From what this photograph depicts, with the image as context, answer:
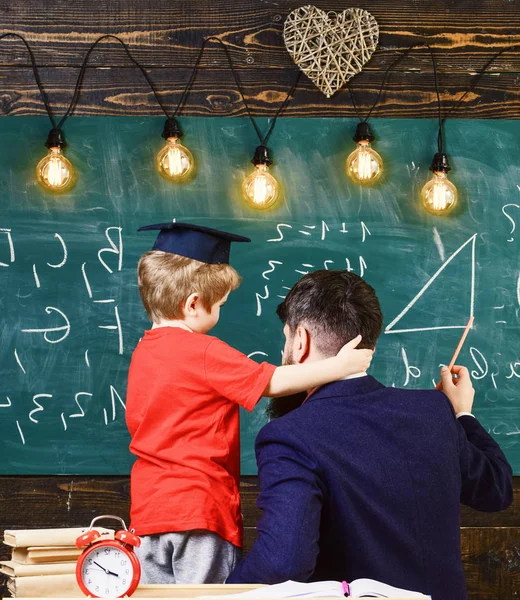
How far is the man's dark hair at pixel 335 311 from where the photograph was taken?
1.55 metres

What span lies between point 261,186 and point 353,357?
1457 mm

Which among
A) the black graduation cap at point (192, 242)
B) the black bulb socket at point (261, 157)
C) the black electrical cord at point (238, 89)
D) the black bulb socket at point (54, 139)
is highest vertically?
the black electrical cord at point (238, 89)

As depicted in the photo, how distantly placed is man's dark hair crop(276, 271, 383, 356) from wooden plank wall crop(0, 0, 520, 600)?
1.60 m

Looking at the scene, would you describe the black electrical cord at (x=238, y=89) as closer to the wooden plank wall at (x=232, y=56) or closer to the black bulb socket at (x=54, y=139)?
the wooden plank wall at (x=232, y=56)

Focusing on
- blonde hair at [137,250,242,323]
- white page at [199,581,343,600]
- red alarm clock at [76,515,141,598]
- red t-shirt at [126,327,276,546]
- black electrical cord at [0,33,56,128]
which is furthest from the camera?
black electrical cord at [0,33,56,128]

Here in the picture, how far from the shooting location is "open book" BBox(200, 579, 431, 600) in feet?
3.59

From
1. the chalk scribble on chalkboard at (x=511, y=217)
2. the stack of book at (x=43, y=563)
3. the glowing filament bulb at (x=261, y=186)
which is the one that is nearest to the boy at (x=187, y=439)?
the stack of book at (x=43, y=563)

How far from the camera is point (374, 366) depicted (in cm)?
294

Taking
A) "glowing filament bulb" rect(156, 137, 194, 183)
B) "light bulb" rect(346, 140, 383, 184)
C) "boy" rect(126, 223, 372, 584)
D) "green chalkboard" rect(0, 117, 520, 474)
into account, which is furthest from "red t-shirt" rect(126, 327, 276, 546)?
"light bulb" rect(346, 140, 383, 184)

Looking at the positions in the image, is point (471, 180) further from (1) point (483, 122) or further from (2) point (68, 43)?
(2) point (68, 43)

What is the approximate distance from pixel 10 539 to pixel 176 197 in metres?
1.90

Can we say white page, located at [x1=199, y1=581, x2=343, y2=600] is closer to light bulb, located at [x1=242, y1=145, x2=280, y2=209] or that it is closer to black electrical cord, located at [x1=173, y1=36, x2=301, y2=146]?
light bulb, located at [x1=242, y1=145, x2=280, y2=209]

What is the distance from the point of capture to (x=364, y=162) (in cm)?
289

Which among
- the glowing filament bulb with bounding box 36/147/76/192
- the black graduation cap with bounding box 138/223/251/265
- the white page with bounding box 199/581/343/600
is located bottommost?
the white page with bounding box 199/581/343/600
